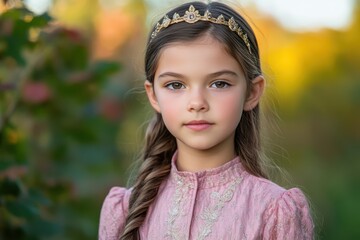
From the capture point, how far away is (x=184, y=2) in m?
3.53

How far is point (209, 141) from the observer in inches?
128

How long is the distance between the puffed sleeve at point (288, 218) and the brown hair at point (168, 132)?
0.64 ft

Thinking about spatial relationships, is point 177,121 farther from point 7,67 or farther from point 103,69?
point 7,67

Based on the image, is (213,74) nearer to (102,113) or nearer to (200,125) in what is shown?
(200,125)

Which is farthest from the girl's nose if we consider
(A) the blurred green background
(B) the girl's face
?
(A) the blurred green background

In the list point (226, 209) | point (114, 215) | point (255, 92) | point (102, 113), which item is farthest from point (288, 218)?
point (102, 113)

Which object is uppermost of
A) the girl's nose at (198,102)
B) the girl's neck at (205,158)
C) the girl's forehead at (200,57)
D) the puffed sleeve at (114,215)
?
the girl's forehead at (200,57)

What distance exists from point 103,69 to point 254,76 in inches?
66.6

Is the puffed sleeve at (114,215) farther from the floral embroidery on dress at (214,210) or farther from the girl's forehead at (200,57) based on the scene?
the girl's forehead at (200,57)

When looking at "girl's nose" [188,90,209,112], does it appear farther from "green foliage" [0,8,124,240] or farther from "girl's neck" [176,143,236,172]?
"green foliage" [0,8,124,240]

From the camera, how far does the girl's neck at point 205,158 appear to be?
3365mm

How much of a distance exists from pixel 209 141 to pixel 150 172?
0.39m

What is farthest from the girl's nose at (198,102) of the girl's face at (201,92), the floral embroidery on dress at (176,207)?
the floral embroidery on dress at (176,207)

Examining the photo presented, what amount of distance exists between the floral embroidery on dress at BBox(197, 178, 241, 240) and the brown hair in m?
0.14
